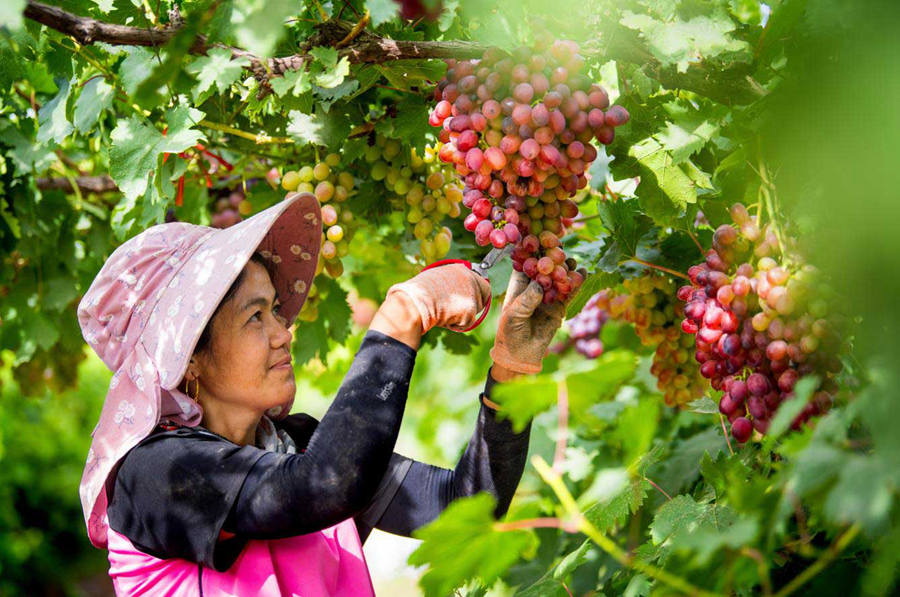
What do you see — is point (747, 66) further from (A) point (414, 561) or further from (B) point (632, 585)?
(A) point (414, 561)

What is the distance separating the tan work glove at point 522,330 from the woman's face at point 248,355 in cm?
44

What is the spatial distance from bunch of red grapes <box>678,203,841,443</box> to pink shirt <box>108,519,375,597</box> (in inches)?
33.2

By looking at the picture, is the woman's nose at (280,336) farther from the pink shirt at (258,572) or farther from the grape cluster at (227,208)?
the grape cluster at (227,208)

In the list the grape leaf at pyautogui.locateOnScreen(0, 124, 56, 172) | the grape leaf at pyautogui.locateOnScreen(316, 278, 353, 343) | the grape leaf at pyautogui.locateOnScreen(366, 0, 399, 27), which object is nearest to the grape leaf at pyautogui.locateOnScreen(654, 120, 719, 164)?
the grape leaf at pyautogui.locateOnScreen(366, 0, 399, 27)

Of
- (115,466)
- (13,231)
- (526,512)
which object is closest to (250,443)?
(115,466)

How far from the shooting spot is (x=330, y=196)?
1953 mm

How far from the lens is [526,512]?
97cm

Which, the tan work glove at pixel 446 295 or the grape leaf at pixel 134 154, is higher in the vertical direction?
the grape leaf at pixel 134 154

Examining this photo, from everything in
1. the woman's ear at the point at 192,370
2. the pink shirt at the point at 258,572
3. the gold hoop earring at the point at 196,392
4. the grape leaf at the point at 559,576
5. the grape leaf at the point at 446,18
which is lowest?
the pink shirt at the point at 258,572

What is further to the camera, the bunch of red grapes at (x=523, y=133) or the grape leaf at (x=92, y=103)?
the grape leaf at (x=92, y=103)

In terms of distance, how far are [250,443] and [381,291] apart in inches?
41.4

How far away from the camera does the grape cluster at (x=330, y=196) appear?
1.94 m

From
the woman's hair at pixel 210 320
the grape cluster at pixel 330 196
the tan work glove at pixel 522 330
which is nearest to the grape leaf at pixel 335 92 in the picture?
the grape cluster at pixel 330 196

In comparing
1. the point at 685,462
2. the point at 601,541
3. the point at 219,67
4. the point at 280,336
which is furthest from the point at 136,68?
the point at 685,462
